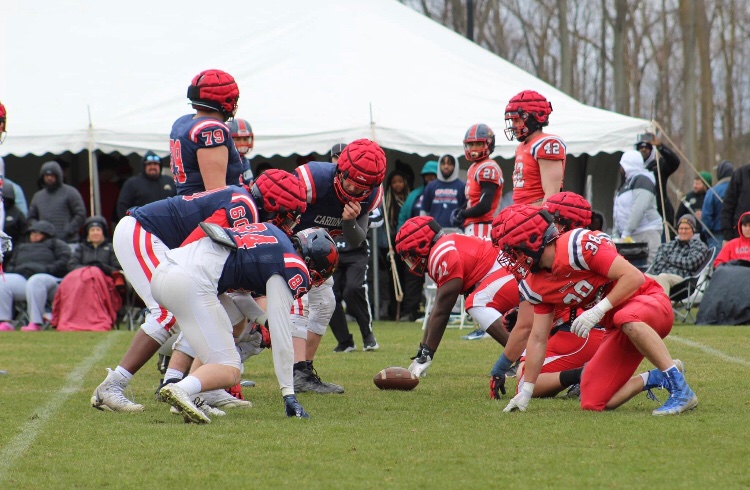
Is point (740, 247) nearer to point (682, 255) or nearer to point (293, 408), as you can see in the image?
point (682, 255)

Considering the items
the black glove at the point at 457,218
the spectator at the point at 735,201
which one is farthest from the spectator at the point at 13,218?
the spectator at the point at 735,201

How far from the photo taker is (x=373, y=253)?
13.6 meters

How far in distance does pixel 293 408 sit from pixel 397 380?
1.40 m

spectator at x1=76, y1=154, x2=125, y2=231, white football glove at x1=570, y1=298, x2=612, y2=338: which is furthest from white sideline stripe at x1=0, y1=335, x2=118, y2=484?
spectator at x1=76, y1=154, x2=125, y2=231

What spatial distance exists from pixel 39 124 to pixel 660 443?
10.8 metres

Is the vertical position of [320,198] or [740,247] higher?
[320,198]

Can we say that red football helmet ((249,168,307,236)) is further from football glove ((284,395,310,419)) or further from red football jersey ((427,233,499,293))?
red football jersey ((427,233,499,293))

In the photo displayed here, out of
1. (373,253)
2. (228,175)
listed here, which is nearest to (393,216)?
(373,253)

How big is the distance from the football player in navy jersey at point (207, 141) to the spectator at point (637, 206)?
7.70 m

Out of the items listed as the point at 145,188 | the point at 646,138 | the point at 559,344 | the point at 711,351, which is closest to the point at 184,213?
the point at 559,344

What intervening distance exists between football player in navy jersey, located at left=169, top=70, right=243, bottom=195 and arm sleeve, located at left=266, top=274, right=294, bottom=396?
108 cm

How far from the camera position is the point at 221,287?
5559 mm

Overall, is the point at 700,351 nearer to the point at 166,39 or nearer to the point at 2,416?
the point at 2,416

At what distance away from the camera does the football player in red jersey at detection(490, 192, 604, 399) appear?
6488 millimetres
